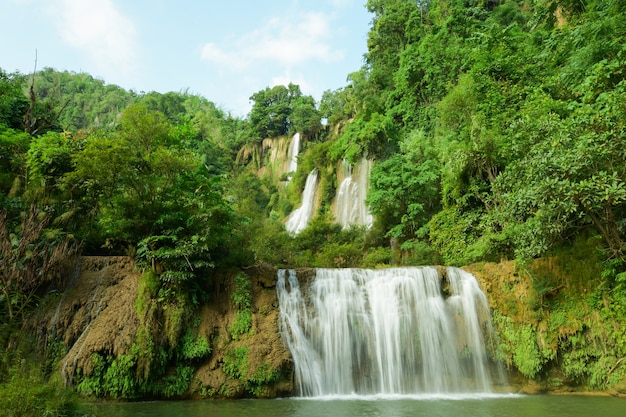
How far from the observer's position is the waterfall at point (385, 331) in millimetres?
11352

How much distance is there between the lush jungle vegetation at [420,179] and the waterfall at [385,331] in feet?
4.96

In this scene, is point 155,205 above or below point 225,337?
above

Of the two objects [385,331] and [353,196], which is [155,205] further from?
[353,196]

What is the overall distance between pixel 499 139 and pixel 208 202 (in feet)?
36.7

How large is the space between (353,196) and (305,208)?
4.99 m

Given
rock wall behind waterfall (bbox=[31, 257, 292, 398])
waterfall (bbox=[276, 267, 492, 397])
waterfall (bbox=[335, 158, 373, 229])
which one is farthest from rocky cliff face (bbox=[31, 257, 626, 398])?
waterfall (bbox=[335, 158, 373, 229])

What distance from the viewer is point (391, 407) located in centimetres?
902

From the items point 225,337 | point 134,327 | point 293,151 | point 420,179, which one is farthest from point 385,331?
point 293,151

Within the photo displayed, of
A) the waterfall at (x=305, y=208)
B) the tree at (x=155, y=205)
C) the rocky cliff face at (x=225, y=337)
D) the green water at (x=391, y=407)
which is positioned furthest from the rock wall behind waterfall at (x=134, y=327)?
the waterfall at (x=305, y=208)

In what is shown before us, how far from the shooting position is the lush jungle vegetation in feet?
32.4

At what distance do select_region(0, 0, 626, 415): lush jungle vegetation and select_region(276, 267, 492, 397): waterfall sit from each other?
1.51m

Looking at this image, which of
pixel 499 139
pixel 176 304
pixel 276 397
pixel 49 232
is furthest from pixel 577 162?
pixel 49 232

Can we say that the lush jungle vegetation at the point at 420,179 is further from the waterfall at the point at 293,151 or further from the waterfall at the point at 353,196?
the waterfall at the point at 293,151

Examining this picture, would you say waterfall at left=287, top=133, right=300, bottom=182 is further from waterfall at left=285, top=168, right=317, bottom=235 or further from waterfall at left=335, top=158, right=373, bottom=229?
waterfall at left=335, top=158, right=373, bottom=229
